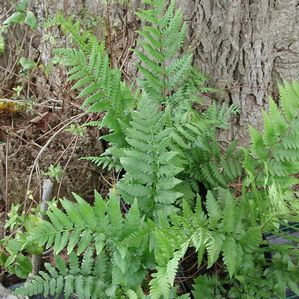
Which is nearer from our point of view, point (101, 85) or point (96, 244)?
point (96, 244)

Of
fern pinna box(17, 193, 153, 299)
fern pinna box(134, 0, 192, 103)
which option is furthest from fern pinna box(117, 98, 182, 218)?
fern pinna box(134, 0, 192, 103)

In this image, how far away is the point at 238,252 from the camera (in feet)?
6.56

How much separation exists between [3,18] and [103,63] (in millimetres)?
1521

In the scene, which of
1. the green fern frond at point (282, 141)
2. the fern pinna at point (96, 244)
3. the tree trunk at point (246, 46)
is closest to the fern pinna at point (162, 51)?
the tree trunk at point (246, 46)

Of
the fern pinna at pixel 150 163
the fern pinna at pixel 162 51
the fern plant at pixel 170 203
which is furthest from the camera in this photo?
the fern pinna at pixel 162 51

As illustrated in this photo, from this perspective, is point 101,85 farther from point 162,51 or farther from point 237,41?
point 237,41

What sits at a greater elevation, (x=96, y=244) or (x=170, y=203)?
(x=170, y=203)

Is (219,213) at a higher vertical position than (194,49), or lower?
lower

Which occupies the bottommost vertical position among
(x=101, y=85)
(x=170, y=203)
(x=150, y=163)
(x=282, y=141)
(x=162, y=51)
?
(x=170, y=203)

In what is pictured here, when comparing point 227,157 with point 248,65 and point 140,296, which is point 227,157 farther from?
point 140,296

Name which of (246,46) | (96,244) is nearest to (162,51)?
(246,46)

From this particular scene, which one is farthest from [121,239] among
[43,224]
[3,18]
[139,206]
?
[3,18]

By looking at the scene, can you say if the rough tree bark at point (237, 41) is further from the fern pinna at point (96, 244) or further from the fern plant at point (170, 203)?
the fern pinna at point (96, 244)

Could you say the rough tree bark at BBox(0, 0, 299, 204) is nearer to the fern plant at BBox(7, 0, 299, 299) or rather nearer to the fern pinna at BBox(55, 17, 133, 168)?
the fern plant at BBox(7, 0, 299, 299)
